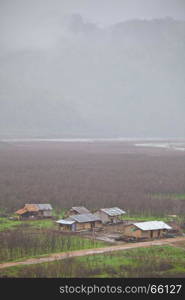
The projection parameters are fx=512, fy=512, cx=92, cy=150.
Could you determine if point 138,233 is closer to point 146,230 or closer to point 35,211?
point 146,230

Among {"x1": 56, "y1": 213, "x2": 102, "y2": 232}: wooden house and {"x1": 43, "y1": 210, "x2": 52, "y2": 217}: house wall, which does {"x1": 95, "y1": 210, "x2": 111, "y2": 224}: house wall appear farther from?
{"x1": 43, "y1": 210, "x2": 52, "y2": 217}: house wall

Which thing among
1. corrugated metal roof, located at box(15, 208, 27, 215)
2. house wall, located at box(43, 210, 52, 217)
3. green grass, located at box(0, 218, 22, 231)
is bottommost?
green grass, located at box(0, 218, 22, 231)

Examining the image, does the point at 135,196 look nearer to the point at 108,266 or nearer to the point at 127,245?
the point at 127,245

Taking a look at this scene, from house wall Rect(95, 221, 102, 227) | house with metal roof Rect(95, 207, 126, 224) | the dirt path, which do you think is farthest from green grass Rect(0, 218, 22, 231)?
the dirt path

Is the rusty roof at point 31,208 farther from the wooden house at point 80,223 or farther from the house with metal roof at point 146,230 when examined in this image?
the house with metal roof at point 146,230

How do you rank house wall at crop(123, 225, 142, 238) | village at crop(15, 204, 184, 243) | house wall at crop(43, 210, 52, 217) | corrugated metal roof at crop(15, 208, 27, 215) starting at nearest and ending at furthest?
1. house wall at crop(123, 225, 142, 238)
2. village at crop(15, 204, 184, 243)
3. corrugated metal roof at crop(15, 208, 27, 215)
4. house wall at crop(43, 210, 52, 217)

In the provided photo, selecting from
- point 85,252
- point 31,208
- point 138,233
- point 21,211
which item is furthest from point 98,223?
point 85,252

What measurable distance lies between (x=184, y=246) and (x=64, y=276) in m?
13.0

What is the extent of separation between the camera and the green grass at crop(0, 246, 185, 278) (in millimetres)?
32469

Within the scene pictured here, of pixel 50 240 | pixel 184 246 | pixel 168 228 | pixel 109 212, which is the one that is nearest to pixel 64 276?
pixel 50 240

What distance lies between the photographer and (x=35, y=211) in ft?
176

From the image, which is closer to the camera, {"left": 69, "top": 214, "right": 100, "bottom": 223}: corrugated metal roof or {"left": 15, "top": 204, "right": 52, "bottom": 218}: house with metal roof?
{"left": 69, "top": 214, "right": 100, "bottom": 223}: corrugated metal roof

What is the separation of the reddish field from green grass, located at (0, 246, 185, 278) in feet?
62.8

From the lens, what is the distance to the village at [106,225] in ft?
146
